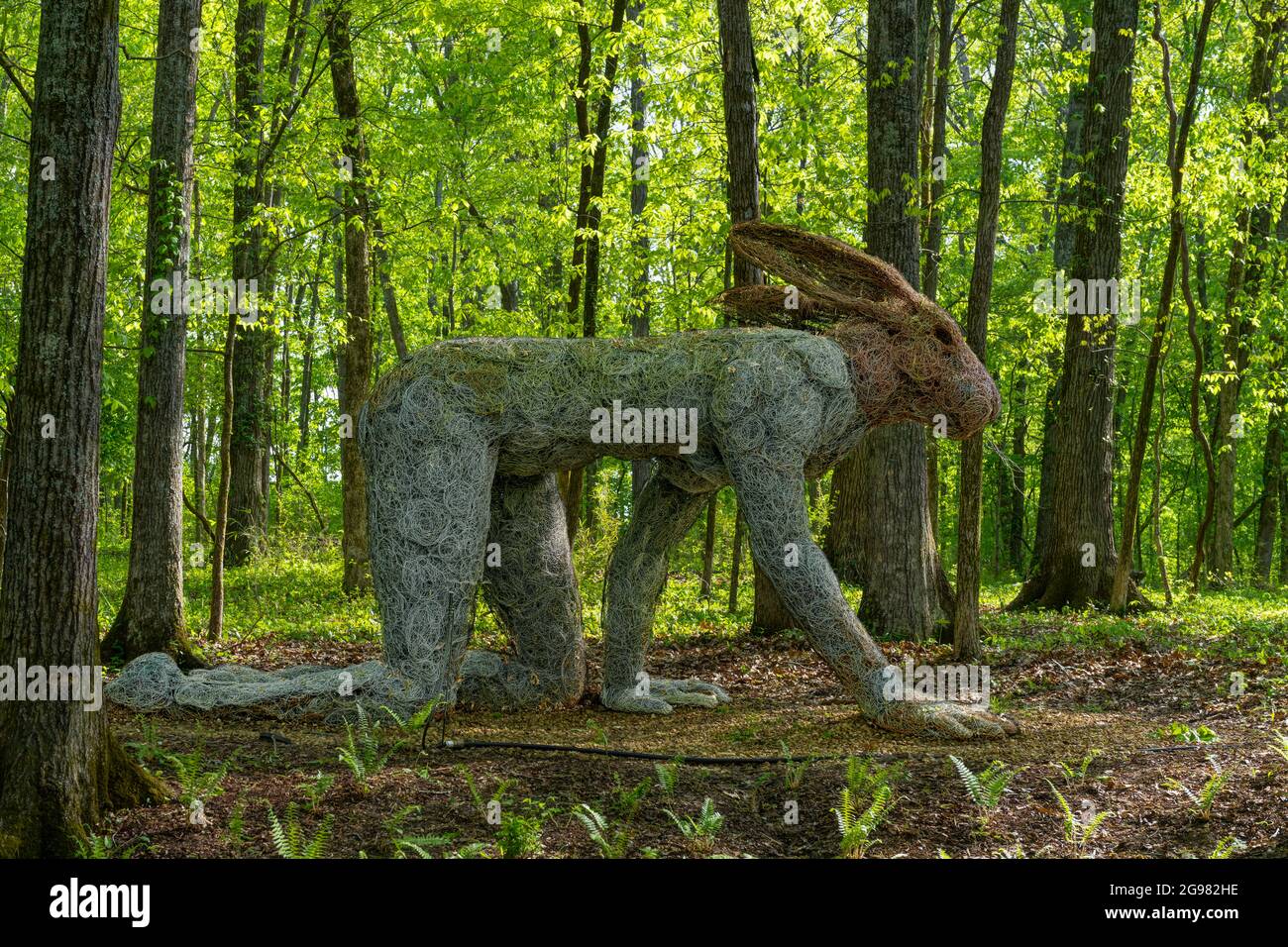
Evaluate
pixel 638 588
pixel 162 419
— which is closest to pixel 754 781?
pixel 638 588

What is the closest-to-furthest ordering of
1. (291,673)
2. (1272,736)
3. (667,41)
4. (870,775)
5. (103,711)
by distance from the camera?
(103,711) < (870,775) < (1272,736) < (291,673) < (667,41)

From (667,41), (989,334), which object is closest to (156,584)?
(667,41)

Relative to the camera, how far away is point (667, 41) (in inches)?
525

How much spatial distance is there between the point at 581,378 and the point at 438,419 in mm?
874

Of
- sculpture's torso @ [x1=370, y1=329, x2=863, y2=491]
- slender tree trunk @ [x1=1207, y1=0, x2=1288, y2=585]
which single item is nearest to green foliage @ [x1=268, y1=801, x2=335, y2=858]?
sculpture's torso @ [x1=370, y1=329, x2=863, y2=491]

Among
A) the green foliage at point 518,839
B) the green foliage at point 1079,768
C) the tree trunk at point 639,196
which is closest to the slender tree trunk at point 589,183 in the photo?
the tree trunk at point 639,196

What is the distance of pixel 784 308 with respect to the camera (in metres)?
7.52

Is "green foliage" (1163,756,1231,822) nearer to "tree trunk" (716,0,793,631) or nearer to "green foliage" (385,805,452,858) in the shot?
"green foliage" (385,805,452,858)

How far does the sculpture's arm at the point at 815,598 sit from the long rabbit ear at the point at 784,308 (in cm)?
117

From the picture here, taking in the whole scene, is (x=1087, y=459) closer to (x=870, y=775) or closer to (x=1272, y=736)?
(x=1272, y=736)

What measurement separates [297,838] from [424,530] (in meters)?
2.56

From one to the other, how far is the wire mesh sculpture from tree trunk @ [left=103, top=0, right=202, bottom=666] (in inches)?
68.8

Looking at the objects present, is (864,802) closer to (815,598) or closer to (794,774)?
(794,774)

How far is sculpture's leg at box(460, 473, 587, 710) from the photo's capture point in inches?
301
